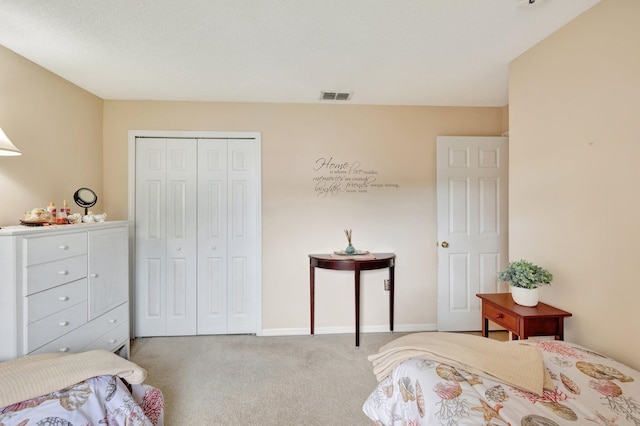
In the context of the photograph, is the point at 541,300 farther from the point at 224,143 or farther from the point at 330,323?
the point at 224,143

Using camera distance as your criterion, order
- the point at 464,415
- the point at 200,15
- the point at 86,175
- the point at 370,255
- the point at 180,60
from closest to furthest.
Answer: the point at 464,415 → the point at 200,15 → the point at 180,60 → the point at 86,175 → the point at 370,255

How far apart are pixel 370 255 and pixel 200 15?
233 centimetres

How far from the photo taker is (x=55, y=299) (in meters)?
1.85

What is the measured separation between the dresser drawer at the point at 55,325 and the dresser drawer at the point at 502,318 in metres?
2.77

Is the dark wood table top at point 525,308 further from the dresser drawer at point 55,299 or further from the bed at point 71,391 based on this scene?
the dresser drawer at point 55,299

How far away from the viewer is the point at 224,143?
3.13m

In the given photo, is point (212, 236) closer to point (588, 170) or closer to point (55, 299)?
point (55, 299)

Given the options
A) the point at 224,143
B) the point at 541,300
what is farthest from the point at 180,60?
the point at 541,300

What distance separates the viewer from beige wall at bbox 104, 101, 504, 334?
10.2ft

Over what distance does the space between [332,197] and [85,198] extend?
88.3 inches

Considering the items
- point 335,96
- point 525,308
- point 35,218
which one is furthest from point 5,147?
point 525,308

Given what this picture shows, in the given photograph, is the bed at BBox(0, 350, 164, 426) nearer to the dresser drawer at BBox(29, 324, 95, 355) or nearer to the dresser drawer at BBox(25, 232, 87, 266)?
the dresser drawer at BBox(29, 324, 95, 355)

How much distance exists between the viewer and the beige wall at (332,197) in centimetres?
311

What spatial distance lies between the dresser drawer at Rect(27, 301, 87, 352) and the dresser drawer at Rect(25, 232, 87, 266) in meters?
0.35
